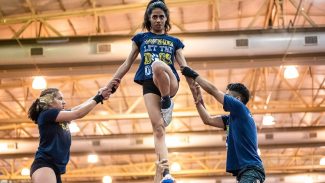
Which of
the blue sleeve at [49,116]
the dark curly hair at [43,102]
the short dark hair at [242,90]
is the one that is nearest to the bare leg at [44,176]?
the blue sleeve at [49,116]

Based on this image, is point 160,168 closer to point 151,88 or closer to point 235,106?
point 151,88

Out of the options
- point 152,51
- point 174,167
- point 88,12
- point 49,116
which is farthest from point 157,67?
point 174,167

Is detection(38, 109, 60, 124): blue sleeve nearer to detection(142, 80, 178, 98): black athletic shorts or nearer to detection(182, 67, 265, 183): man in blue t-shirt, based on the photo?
detection(142, 80, 178, 98): black athletic shorts

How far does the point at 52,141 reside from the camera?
658cm

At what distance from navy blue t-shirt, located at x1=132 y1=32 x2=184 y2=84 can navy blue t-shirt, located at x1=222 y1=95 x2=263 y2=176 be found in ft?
2.62

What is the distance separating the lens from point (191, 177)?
30219 millimetres

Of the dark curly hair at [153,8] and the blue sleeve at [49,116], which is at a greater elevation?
the dark curly hair at [153,8]

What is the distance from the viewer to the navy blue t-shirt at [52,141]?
6516 millimetres

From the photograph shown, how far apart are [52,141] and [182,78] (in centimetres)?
1330

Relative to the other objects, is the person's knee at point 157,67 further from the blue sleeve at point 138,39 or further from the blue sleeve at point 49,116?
the blue sleeve at point 49,116

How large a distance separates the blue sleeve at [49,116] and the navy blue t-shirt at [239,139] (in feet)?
6.83

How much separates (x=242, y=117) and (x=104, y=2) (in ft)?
37.7

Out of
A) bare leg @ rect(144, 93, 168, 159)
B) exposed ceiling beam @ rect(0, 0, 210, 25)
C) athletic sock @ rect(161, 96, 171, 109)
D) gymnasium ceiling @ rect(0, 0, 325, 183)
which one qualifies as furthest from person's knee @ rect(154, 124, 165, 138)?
exposed ceiling beam @ rect(0, 0, 210, 25)

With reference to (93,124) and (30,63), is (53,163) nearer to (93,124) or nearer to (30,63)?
(30,63)
